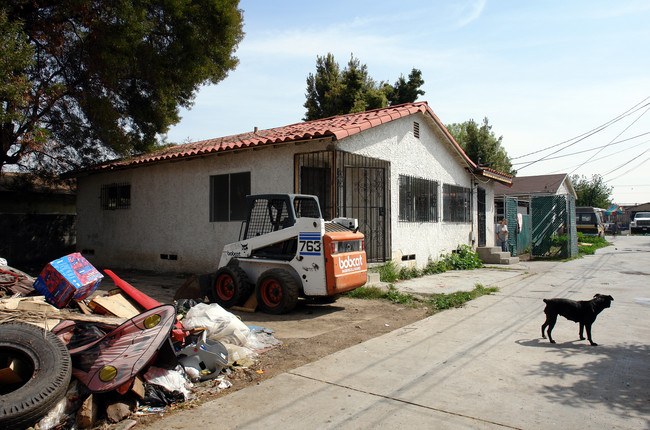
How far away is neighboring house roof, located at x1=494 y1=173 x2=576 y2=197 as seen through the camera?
95.4ft

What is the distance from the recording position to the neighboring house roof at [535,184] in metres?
29.1

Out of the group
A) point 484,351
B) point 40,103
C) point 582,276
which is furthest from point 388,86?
point 484,351

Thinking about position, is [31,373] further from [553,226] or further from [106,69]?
[553,226]

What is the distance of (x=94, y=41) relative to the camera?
39.1 ft

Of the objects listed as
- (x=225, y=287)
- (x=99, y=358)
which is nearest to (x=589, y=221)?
(x=225, y=287)

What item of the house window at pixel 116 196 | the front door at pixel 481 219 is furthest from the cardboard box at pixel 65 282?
the front door at pixel 481 219

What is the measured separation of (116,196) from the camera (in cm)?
1452

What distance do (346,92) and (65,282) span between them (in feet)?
67.5

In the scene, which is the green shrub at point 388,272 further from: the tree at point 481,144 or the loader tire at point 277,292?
the tree at point 481,144

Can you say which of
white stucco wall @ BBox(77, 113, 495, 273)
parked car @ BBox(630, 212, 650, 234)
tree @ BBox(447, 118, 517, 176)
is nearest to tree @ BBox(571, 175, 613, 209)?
parked car @ BBox(630, 212, 650, 234)

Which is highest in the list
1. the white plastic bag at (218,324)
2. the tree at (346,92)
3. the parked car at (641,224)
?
the tree at (346,92)

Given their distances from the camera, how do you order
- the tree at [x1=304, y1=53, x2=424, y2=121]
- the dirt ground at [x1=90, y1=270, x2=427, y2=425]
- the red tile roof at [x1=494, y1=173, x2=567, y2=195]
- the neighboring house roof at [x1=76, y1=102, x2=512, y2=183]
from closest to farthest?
1. the dirt ground at [x1=90, y1=270, x2=427, y2=425]
2. the neighboring house roof at [x1=76, y1=102, x2=512, y2=183]
3. the tree at [x1=304, y1=53, x2=424, y2=121]
4. the red tile roof at [x1=494, y1=173, x2=567, y2=195]

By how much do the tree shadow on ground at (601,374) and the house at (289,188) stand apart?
5387 millimetres

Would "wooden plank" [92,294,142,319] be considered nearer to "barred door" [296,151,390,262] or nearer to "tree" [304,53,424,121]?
"barred door" [296,151,390,262]
